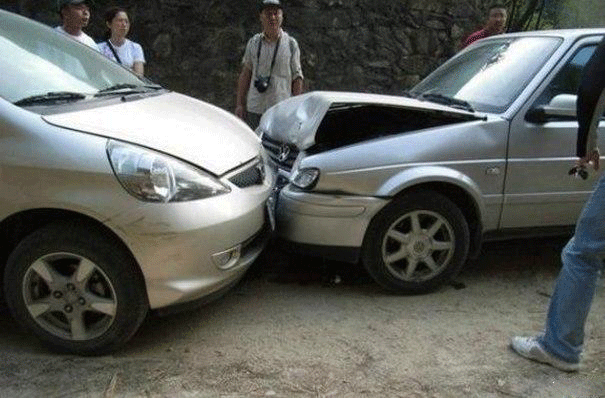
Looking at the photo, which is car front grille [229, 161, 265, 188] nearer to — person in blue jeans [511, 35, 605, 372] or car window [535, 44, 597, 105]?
person in blue jeans [511, 35, 605, 372]

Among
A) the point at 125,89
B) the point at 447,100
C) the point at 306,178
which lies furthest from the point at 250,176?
the point at 447,100

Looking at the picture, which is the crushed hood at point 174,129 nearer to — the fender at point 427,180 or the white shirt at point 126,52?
the fender at point 427,180

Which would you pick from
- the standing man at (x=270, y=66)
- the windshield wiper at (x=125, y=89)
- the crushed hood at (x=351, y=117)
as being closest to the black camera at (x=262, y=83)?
the standing man at (x=270, y=66)

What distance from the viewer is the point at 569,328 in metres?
3.21

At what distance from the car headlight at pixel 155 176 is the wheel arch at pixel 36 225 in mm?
Result: 258

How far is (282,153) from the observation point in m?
4.54

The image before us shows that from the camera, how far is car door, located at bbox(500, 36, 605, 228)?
4156 mm

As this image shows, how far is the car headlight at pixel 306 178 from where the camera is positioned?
3941mm

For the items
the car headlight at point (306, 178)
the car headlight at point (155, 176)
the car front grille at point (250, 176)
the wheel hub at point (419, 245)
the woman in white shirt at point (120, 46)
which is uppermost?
the woman in white shirt at point (120, 46)

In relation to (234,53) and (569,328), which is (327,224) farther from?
(234,53)

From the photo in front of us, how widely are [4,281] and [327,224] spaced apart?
1.79 meters

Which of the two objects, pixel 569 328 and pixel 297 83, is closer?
pixel 569 328

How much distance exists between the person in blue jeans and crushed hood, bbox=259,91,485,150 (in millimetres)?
1111

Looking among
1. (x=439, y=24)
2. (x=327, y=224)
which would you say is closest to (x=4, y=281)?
(x=327, y=224)
